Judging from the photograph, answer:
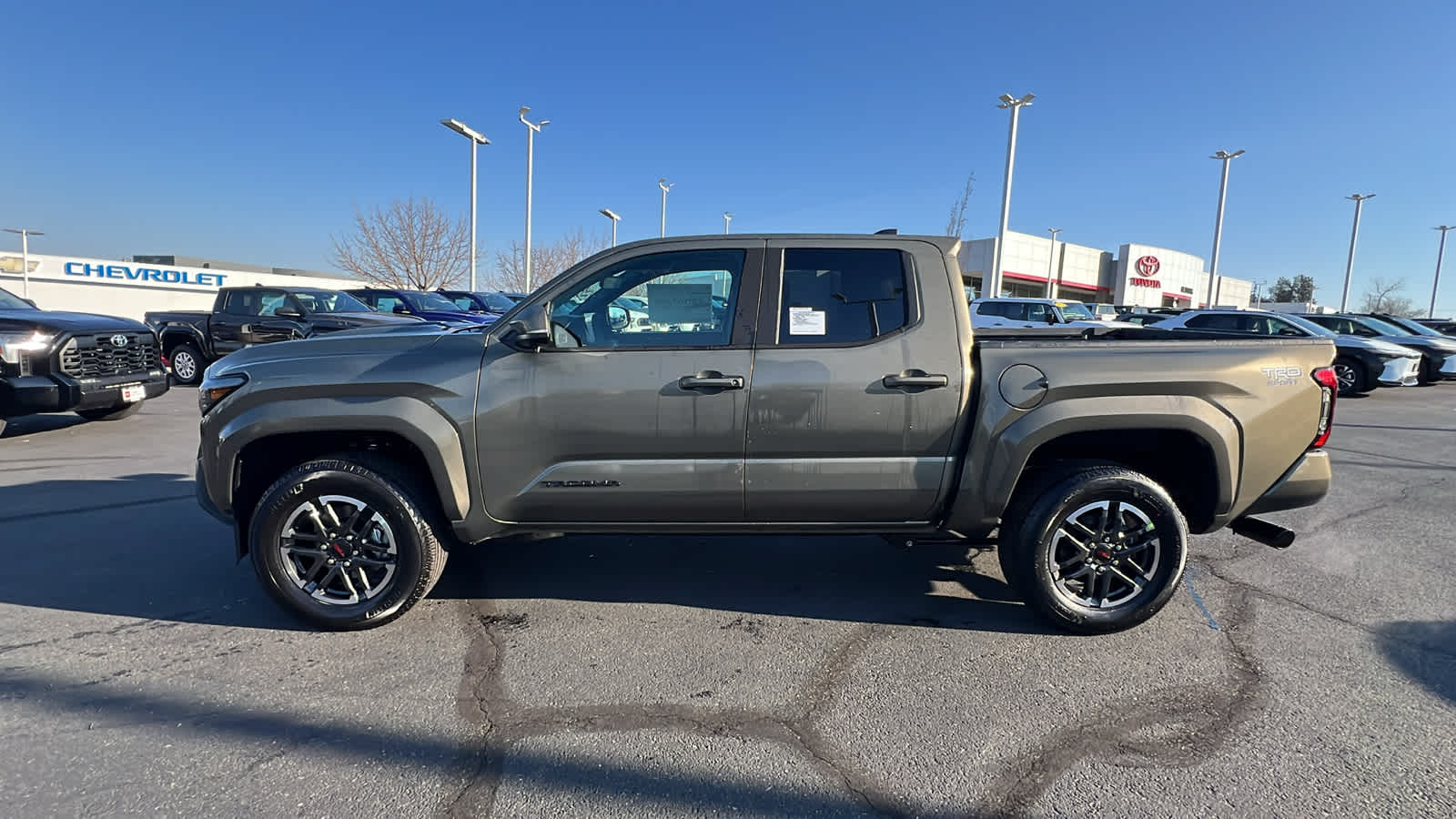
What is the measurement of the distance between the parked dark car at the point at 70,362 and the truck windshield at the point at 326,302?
3.74 metres

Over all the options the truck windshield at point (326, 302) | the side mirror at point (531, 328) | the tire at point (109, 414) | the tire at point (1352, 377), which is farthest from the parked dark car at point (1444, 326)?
the tire at point (109, 414)

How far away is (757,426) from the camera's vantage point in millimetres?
3350

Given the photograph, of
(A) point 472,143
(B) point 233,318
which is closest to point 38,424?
(B) point 233,318

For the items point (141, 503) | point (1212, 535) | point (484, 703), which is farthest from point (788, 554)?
point (141, 503)

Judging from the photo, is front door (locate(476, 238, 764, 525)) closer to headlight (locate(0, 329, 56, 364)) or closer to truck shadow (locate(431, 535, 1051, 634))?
truck shadow (locate(431, 535, 1051, 634))

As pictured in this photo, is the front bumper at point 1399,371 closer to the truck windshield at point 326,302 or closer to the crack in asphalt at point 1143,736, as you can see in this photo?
the crack in asphalt at point 1143,736

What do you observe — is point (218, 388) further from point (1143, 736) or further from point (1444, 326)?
point (1444, 326)

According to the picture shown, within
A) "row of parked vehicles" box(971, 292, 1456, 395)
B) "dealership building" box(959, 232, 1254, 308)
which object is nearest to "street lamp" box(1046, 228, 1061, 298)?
"dealership building" box(959, 232, 1254, 308)

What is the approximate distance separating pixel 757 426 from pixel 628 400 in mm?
591

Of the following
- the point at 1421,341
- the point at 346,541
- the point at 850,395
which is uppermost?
the point at 1421,341

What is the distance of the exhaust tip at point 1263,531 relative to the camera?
3.54 m

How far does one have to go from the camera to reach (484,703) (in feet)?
9.38

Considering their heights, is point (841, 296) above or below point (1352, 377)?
above

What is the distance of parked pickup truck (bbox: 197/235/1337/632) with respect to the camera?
3.33 m
